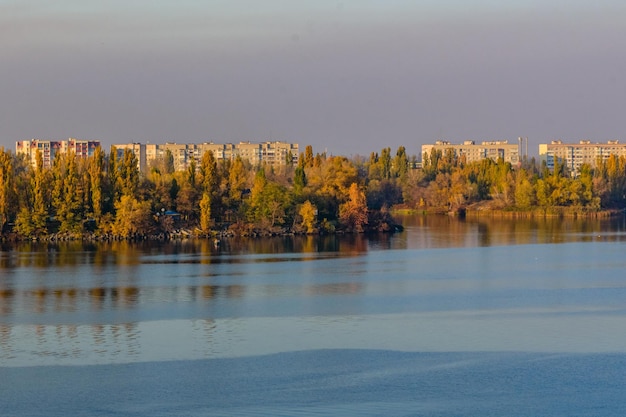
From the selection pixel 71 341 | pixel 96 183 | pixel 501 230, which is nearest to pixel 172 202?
pixel 96 183

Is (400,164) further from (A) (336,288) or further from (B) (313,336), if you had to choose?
(B) (313,336)

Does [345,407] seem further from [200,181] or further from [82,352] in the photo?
[200,181]

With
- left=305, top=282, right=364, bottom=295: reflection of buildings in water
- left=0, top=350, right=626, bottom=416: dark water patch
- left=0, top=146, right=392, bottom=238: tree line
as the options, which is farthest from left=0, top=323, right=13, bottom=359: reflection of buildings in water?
left=0, top=146, right=392, bottom=238: tree line

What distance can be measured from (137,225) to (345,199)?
8750 mm

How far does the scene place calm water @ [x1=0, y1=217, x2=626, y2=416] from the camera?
11.2 meters

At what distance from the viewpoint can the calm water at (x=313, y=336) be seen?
1116 centimetres

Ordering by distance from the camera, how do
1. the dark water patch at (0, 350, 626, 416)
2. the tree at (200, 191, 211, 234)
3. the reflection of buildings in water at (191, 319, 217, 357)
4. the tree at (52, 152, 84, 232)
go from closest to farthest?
the dark water patch at (0, 350, 626, 416) < the reflection of buildings in water at (191, 319, 217, 357) < the tree at (52, 152, 84, 232) < the tree at (200, 191, 211, 234)

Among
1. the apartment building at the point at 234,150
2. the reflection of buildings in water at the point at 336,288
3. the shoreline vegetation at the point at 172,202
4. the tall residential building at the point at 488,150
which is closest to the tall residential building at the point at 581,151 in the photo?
the tall residential building at the point at 488,150

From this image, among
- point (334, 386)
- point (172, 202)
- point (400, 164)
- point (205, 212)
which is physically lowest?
point (334, 386)

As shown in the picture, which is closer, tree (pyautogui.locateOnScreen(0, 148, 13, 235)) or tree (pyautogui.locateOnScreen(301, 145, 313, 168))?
tree (pyautogui.locateOnScreen(0, 148, 13, 235))

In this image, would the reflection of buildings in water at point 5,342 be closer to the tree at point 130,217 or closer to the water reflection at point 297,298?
the water reflection at point 297,298

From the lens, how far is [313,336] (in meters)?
14.7

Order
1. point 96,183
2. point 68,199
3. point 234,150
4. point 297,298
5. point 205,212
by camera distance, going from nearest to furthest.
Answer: point 297,298 < point 68,199 < point 96,183 < point 205,212 < point 234,150

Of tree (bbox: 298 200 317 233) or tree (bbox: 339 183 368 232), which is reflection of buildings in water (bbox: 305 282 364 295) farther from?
tree (bbox: 339 183 368 232)
